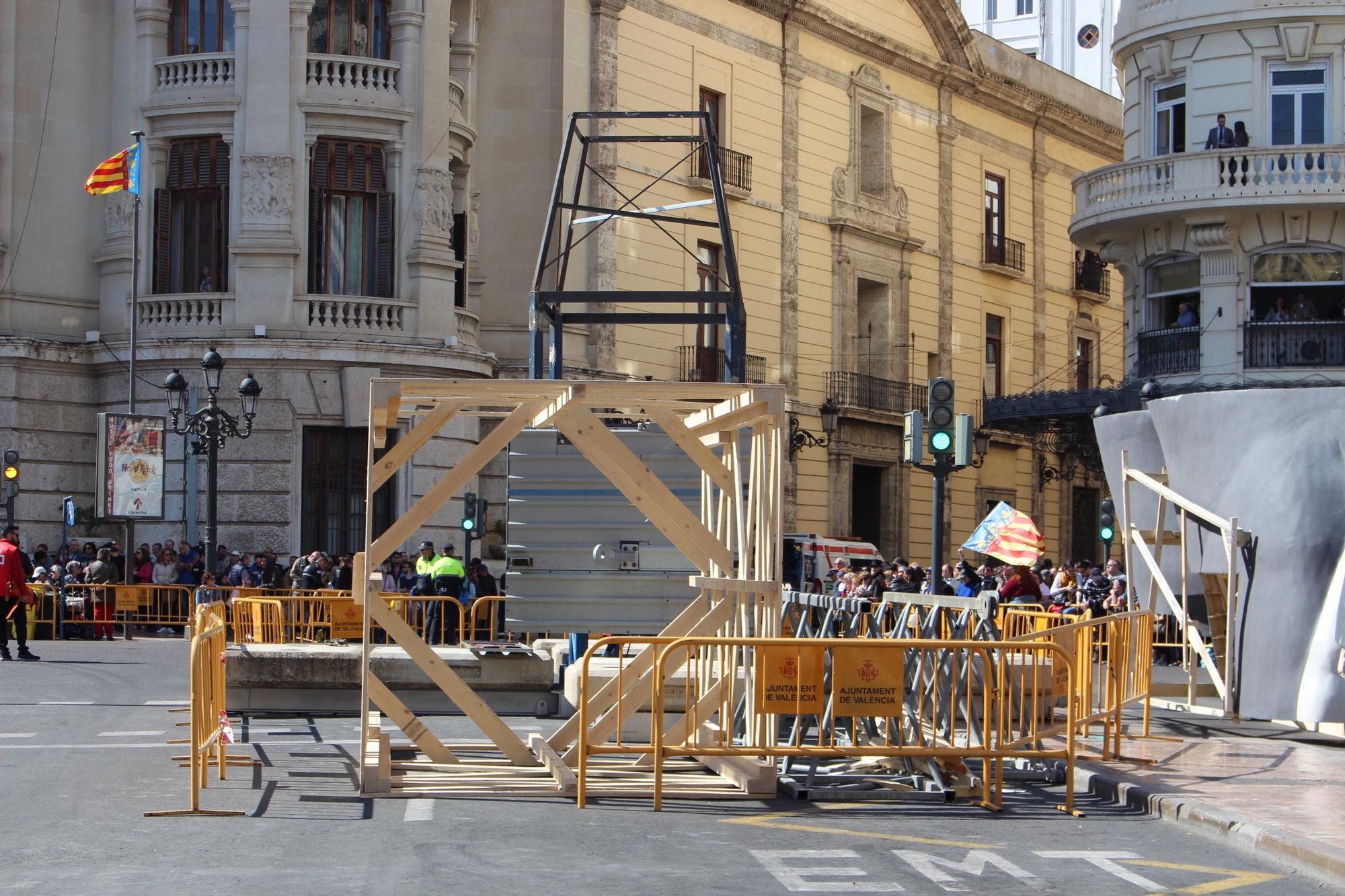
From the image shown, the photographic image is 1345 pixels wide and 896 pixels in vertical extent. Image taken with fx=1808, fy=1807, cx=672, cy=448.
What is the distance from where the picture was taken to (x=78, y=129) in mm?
31875

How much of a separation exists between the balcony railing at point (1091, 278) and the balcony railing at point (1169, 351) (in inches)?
746

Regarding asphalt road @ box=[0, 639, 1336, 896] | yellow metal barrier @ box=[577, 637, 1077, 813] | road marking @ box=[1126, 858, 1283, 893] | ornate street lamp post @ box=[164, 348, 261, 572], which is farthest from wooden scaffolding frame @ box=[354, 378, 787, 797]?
ornate street lamp post @ box=[164, 348, 261, 572]

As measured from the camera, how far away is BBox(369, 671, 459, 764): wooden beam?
11961mm

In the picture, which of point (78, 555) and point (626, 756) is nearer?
point (626, 756)

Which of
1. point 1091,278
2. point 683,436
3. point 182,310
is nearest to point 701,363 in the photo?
point 182,310

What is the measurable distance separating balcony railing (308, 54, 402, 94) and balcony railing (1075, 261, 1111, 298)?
2733 cm

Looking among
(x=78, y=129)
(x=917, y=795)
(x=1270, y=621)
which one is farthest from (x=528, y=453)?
(x=78, y=129)

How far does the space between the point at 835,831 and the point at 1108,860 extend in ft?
5.11

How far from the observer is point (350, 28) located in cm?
3183

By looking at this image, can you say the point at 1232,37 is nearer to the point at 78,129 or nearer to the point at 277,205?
the point at 277,205

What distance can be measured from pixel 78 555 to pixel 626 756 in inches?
748

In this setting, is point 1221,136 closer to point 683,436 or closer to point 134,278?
point 134,278

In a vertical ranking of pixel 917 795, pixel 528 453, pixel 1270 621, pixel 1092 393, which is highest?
pixel 1092 393

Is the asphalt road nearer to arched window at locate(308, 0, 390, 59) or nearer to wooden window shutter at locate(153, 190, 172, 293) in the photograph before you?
wooden window shutter at locate(153, 190, 172, 293)
